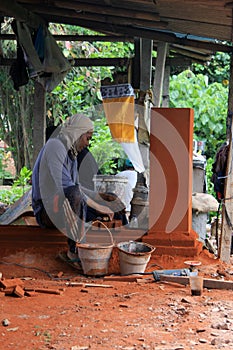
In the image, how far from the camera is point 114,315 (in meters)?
4.08

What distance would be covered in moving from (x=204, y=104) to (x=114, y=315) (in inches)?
435

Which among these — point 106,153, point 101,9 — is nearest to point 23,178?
point 106,153

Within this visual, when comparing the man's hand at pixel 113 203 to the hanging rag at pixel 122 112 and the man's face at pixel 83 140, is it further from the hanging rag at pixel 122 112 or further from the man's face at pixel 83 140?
the hanging rag at pixel 122 112

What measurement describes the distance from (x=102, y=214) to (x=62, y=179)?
697 mm

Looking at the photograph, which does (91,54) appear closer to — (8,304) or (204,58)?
(204,58)

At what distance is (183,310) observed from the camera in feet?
13.6

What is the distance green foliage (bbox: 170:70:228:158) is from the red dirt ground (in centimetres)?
912

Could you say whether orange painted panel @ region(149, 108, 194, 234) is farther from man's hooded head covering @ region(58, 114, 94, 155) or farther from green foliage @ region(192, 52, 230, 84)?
green foliage @ region(192, 52, 230, 84)

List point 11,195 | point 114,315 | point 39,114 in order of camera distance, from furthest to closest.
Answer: point 11,195 → point 39,114 → point 114,315

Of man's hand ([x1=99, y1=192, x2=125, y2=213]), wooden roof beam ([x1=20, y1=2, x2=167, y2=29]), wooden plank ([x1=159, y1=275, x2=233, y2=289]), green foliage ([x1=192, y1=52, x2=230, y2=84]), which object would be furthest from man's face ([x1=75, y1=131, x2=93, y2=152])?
green foliage ([x1=192, y1=52, x2=230, y2=84])

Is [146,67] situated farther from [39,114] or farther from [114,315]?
[114,315]

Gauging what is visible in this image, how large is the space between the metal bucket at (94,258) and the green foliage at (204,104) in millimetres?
9378

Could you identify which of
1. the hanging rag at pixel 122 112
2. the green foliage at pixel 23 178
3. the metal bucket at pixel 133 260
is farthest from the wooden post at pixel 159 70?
the metal bucket at pixel 133 260

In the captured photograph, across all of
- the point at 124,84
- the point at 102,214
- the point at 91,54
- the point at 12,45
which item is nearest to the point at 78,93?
the point at 91,54
